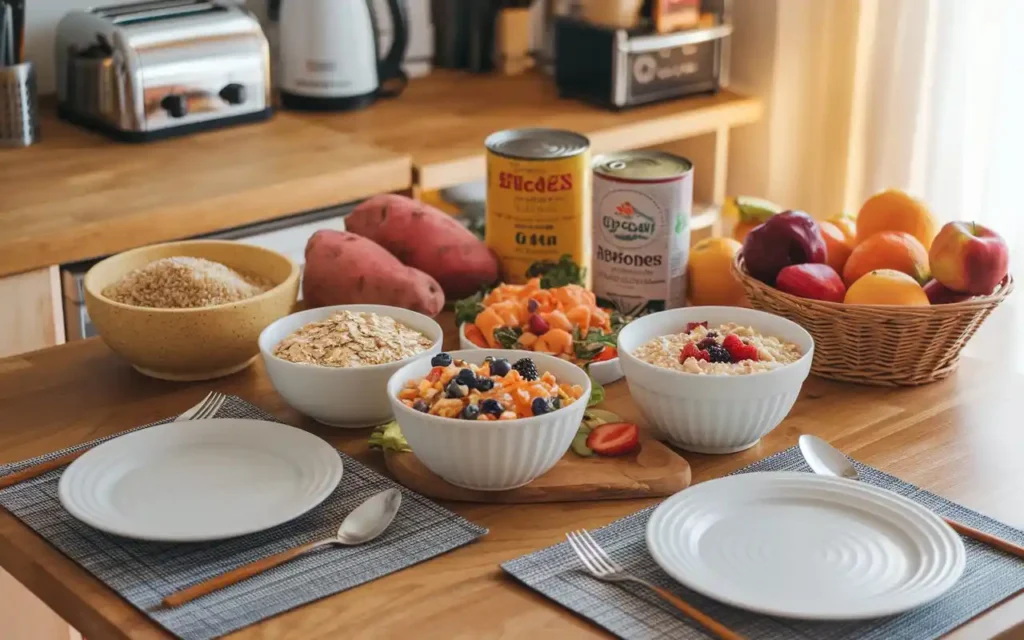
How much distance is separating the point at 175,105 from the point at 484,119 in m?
0.64

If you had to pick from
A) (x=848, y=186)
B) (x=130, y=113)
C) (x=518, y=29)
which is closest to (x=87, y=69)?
(x=130, y=113)

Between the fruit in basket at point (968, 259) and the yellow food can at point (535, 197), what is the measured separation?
42cm

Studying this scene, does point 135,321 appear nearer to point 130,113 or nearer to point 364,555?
point 364,555

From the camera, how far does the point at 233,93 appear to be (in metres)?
2.54

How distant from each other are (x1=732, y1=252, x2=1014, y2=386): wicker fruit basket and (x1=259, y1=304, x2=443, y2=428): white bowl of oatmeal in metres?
0.40

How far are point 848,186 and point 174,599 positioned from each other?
209cm

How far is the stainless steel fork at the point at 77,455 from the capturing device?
1188 mm

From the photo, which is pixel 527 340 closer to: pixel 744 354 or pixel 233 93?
pixel 744 354

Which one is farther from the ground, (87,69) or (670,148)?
(87,69)

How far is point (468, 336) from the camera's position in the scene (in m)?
1.44

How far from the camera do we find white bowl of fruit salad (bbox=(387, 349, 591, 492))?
1.09m

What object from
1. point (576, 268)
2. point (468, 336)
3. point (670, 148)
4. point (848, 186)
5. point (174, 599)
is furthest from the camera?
point (670, 148)

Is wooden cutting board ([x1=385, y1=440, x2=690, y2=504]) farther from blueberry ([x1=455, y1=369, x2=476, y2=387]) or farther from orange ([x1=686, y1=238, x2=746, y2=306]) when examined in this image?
orange ([x1=686, y1=238, x2=746, y2=306])

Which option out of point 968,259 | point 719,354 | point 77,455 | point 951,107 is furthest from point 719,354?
point 951,107
